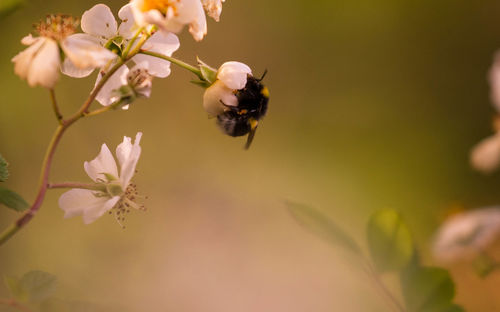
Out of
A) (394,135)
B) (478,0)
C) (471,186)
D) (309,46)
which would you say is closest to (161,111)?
(309,46)

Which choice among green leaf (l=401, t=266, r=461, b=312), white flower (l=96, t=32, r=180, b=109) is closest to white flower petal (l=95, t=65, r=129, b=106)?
white flower (l=96, t=32, r=180, b=109)

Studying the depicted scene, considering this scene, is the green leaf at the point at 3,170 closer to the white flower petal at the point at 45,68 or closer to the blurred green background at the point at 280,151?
the white flower petal at the point at 45,68

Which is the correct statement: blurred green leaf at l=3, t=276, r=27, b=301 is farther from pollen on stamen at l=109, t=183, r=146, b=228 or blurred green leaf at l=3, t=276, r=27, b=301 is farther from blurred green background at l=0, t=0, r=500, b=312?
blurred green background at l=0, t=0, r=500, b=312

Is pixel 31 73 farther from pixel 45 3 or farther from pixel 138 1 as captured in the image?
pixel 45 3

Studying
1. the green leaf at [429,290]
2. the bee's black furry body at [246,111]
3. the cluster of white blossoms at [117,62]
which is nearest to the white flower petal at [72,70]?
the cluster of white blossoms at [117,62]

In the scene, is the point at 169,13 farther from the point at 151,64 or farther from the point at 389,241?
the point at 389,241
